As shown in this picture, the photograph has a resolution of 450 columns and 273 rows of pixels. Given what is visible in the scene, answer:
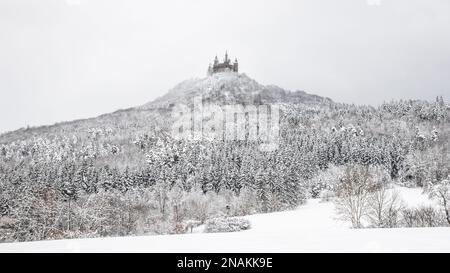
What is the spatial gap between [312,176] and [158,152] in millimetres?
58896

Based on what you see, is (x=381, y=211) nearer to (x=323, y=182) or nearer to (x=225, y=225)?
(x=225, y=225)

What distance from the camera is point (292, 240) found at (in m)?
5.56

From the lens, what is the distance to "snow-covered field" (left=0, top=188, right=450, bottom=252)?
455cm

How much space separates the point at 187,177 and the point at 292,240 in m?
106

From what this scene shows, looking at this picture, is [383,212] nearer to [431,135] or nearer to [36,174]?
[36,174]

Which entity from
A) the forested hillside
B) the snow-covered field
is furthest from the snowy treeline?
the snow-covered field

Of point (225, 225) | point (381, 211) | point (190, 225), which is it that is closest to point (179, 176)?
point (190, 225)

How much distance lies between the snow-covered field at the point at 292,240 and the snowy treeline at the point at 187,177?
7.79m

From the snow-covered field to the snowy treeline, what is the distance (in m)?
7.79

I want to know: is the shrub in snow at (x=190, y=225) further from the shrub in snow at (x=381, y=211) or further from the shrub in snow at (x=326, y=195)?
the shrub in snow at (x=326, y=195)

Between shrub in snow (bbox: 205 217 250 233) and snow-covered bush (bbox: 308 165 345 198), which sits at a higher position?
shrub in snow (bbox: 205 217 250 233)

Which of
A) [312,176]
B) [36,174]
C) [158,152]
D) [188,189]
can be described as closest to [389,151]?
[312,176]

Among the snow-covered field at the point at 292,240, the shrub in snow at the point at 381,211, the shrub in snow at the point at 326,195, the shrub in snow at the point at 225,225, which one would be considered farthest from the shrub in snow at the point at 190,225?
the shrub in snow at the point at 326,195

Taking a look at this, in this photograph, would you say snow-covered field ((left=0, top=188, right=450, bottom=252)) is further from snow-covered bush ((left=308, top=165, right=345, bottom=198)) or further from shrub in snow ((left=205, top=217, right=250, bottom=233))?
snow-covered bush ((left=308, top=165, right=345, bottom=198))
